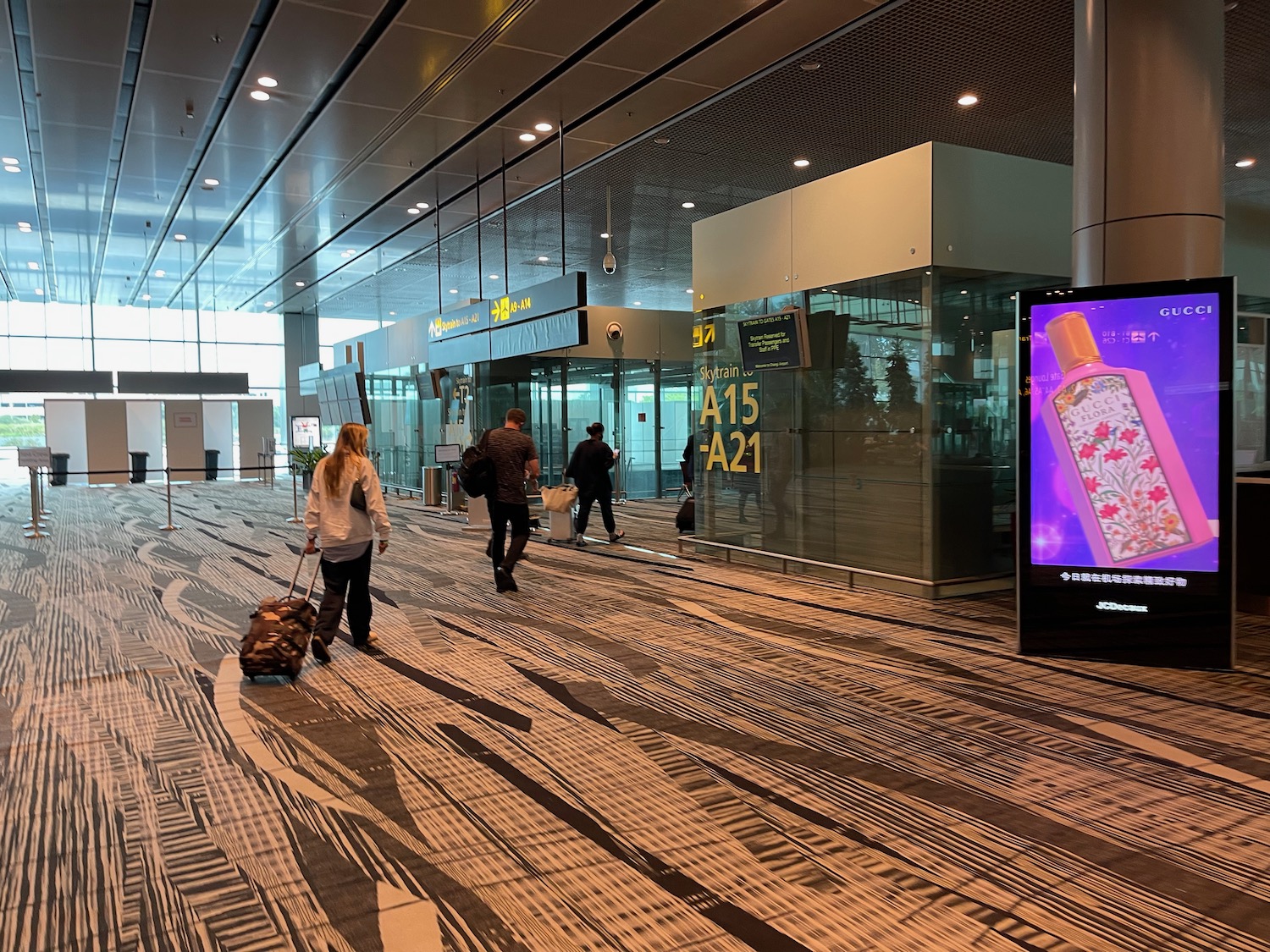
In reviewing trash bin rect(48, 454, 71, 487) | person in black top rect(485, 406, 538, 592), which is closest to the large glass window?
trash bin rect(48, 454, 71, 487)

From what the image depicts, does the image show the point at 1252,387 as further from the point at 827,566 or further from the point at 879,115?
the point at 827,566

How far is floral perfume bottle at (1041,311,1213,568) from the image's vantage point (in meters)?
5.71

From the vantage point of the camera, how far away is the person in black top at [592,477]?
12078 millimetres

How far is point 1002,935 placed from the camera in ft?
9.05

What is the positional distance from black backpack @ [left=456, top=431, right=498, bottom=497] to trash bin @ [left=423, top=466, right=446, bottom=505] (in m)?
9.63

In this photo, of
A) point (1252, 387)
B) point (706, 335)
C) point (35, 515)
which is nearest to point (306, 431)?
point (35, 515)

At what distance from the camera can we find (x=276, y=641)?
567 centimetres

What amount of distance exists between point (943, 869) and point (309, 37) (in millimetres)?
8077

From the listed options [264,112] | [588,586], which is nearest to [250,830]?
[588,586]

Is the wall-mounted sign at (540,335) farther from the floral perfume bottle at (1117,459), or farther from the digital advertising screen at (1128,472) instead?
the floral perfume bottle at (1117,459)

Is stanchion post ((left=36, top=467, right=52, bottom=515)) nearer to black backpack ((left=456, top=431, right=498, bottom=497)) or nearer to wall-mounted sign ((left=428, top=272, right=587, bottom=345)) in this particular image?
wall-mounted sign ((left=428, top=272, right=587, bottom=345))

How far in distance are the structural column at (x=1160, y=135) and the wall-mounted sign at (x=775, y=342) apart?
315cm

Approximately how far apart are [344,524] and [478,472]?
2.68 m

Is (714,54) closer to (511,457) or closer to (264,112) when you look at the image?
(511,457)
